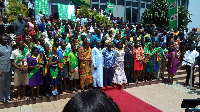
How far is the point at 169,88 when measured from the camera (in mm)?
7707

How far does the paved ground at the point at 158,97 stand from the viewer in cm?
557

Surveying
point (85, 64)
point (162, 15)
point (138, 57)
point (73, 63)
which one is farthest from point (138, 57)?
point (162, 15)

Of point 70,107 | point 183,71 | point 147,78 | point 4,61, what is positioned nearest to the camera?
point 70,107

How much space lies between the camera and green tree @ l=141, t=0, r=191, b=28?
14867mm

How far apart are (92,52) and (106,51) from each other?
0.61 metres

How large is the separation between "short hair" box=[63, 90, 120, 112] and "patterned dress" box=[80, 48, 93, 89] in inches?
215

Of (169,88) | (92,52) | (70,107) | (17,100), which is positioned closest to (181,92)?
(169,88)

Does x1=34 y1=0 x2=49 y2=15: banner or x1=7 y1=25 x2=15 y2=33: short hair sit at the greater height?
x1=34 y1=0 x2=49 y2=15: banner

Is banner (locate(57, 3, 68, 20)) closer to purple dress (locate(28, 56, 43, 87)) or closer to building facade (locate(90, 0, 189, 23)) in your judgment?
purple dress (locate(28, 56, 43, 87))

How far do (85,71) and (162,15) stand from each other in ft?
35.3

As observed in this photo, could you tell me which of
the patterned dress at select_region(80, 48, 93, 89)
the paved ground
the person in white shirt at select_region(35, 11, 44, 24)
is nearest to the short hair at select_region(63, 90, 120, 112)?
the paved ground

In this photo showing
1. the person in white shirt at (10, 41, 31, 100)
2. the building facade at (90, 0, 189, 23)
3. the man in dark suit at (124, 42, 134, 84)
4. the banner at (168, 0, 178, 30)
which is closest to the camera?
the person in white shirt at (10, 41, 31, 100)

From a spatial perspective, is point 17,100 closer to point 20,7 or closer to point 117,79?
point 117,79

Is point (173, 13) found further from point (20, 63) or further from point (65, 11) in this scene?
point (20, 63)
